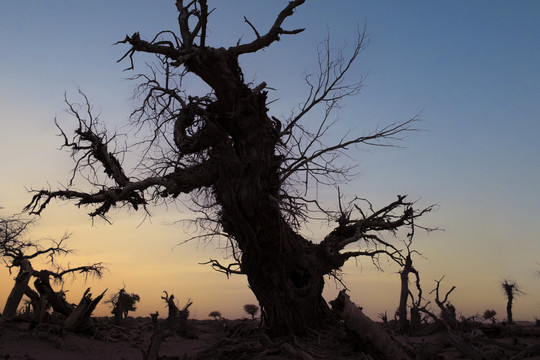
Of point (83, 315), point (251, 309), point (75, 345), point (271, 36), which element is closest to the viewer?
point (271, 36)

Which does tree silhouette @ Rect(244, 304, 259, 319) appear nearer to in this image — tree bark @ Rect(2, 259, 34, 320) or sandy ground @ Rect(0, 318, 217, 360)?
sandy ground @ Rect(0, 318, 217, 360)

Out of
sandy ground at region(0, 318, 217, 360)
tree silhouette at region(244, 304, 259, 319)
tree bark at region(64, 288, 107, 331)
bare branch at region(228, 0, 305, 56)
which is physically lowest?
sandy ground at region(0, 318, 217, 360)

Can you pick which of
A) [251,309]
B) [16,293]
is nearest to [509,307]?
[251,309]

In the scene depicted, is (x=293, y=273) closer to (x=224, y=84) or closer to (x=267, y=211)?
(x=267, y=211)

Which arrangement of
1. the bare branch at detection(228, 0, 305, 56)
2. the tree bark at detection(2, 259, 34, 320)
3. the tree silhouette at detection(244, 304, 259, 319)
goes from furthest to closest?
the tree silhouette at detection(244, 304, 259, 319) < the tree bark at detection(2, 259, 34, 320) < the bare branch at detection(228, 0, 305, 56)

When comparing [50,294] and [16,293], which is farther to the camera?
[16,293]

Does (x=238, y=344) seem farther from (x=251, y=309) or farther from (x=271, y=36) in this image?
(x=251, y=309)

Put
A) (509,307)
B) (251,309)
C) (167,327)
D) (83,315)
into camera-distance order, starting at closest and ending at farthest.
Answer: (83,315) → (167,327) → (509,307) → (251,309)

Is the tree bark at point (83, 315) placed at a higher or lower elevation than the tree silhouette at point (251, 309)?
lower

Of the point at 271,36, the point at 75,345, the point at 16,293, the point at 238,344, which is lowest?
the point at 75,345

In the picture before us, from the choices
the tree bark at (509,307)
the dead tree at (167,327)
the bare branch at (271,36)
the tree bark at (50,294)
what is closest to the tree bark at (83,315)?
the tree bark at (50,294)

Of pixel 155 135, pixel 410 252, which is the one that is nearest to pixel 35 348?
pixel 155 135

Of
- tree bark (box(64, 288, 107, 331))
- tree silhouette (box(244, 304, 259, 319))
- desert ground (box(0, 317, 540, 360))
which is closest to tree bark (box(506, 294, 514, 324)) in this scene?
desert ground (box(0, 317, 540, 360))

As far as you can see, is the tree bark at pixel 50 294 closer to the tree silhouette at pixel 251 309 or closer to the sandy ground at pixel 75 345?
the sandy ground at pixel 75 345
